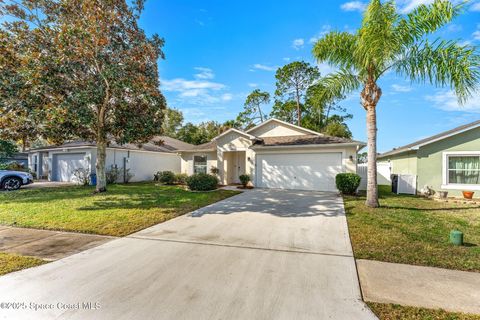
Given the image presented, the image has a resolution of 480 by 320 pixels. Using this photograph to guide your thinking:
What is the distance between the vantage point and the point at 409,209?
29.7ft

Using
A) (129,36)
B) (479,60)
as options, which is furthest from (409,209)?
(129,36)

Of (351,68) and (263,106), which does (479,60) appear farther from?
(263,106)

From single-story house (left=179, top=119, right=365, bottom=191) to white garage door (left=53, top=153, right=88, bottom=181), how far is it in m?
8.68

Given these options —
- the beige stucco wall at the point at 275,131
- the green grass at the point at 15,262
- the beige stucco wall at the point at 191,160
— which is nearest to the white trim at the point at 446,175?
the beige stucco wall at the point at 275,131

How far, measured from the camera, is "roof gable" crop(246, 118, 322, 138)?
17766mm

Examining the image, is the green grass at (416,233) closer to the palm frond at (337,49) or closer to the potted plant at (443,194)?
the potted plant at (443,194)

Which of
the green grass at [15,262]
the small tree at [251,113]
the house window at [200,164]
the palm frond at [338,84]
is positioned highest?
the small tree at [251,113]

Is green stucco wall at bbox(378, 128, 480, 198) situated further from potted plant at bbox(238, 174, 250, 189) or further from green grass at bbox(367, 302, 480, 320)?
green grass at bbox(367, 302, 480, 320)

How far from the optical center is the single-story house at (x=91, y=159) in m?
18.5

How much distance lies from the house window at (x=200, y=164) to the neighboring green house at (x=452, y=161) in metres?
13.9

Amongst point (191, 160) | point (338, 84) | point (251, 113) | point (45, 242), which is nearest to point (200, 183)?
point (191, 160)

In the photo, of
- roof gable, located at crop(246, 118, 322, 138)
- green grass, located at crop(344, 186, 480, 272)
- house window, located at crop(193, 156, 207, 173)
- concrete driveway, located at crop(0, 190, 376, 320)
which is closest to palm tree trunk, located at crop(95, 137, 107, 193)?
house window, located at crop(193, 156, 207, 173)

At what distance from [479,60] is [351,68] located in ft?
12.8

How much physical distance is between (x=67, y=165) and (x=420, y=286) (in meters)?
24.2
